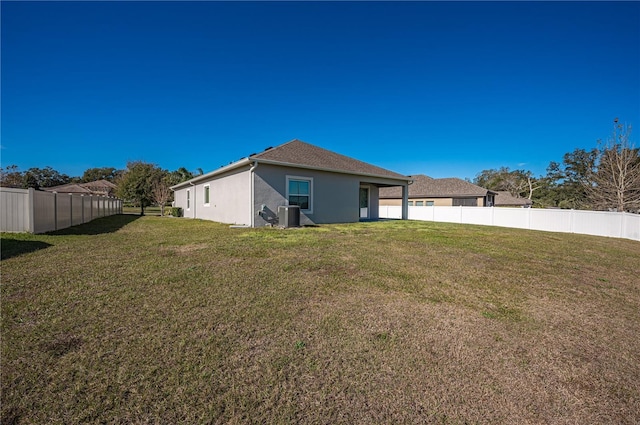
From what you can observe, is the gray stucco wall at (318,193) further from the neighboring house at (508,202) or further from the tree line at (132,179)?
the neighboring house at (508,202)

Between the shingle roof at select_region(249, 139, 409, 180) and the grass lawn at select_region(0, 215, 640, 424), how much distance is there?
24.9ft

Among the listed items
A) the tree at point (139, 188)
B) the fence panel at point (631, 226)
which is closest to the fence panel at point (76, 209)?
the tree at point (139, 188)

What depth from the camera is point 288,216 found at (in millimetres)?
11125

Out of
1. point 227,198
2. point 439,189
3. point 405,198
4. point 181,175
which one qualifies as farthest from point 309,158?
point 181,175

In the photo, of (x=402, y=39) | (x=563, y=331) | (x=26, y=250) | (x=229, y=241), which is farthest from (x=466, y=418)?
(x=402, y=39)

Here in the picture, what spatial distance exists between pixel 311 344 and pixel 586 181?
38.5 meters

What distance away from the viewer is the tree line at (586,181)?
19.7 meters

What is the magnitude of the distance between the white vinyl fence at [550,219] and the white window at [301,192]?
11.7m

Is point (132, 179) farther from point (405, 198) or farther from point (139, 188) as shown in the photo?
point (405, 198)

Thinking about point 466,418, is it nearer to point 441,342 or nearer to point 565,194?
point 441,342

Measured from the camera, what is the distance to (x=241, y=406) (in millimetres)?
1782

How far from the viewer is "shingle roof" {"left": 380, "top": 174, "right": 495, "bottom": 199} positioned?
2684 centimetres

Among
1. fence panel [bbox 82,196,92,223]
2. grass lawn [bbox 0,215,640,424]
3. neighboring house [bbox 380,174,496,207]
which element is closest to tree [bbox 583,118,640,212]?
neighboring house [bbox 380,174,496,207]

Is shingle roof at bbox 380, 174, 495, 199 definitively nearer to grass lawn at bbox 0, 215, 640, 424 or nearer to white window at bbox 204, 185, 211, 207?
white window at bbox 204, 185, 211, 207
